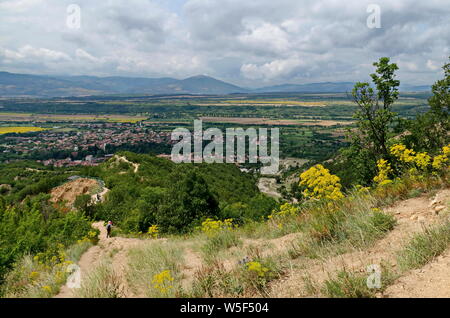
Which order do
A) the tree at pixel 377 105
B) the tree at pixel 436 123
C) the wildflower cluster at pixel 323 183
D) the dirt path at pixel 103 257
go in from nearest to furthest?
the wildflower cluster at pixel 323 183 < the dirt path at pixel 103 257 < the tree at pixel 377 105 < the tree at pixel 436 123

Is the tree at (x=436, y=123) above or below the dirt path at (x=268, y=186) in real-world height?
above

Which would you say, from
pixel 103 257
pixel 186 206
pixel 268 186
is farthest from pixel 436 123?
pixel 268 186

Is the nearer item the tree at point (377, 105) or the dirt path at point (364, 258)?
the dirt path at point (364, 258)

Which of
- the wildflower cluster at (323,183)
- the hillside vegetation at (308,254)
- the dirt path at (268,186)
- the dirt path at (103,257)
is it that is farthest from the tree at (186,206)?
the dirt path at (268,186)

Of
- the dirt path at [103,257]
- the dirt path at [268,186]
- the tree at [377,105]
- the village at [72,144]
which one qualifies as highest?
the tree at [377,105]

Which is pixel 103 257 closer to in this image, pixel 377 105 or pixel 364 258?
pixel 364 258

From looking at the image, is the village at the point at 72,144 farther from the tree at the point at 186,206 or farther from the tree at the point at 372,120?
the tree at the point at 372,120

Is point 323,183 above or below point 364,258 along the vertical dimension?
above

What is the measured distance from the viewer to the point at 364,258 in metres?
4.01

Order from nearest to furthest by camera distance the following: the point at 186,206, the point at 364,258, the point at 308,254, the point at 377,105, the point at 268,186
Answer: the point at 364,258 → the point at 308,254 → the point at 377,105 → the point at 186,206 → the point at 268,186

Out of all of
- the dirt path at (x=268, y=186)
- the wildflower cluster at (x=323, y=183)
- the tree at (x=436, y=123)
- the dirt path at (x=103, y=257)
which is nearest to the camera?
the wildflower cluster at (x=323, y=183)

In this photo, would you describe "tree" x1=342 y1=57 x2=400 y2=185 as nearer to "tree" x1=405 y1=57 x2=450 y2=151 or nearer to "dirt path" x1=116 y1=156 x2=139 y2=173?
"tree" x1=405 y1=57 x2=450 y2=151

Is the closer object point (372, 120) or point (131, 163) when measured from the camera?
point (372, 120)

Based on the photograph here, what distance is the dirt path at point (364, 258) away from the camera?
3.70 meters
